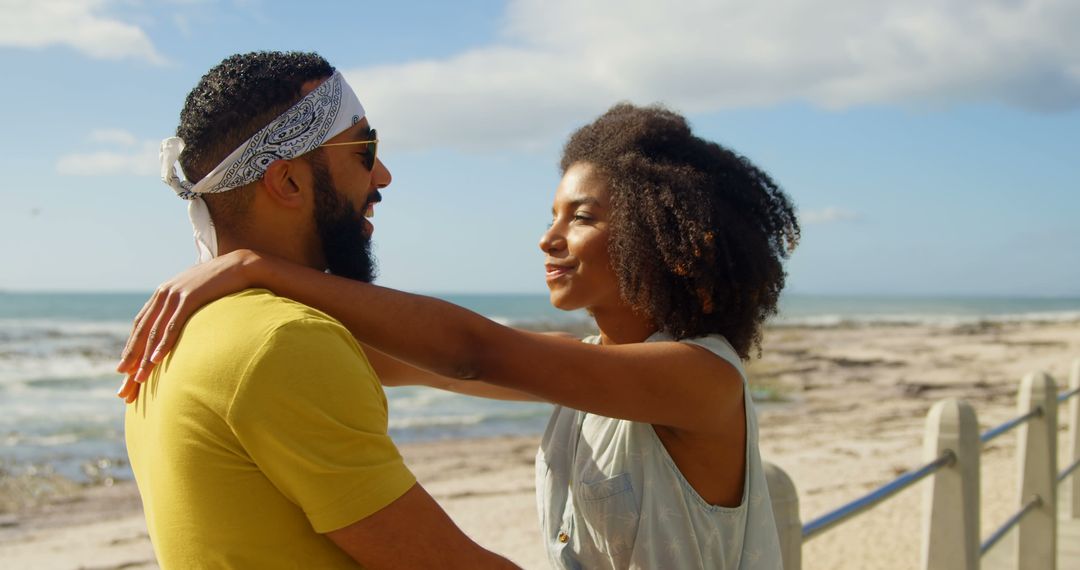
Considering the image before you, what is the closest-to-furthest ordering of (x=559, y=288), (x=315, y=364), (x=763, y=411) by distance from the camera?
(x=315, y=364)
(x=559, y=288)
(x=763, y=411)

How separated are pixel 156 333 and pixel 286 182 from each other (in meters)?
0.43

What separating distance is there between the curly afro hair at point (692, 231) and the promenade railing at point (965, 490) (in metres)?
0.42

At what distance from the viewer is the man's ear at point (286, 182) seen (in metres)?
1.95

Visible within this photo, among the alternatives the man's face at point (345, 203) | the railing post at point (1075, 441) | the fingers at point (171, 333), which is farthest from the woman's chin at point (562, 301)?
the railing post at point (1075, 441)

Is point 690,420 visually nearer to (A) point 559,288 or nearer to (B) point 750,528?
(B) point 750,528

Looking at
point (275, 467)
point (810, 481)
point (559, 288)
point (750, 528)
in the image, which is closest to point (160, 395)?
point (275, 467)

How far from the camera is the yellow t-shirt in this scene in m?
1.48

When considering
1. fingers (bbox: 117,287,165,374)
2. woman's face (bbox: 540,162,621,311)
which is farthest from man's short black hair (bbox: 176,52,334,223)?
woman's face (bbox: 540,162,621,311)

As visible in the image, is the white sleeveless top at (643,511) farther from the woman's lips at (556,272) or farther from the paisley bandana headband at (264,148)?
the paisley bandana headband at (264,148)

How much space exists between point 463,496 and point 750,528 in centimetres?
1168

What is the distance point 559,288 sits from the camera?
232 centimetres

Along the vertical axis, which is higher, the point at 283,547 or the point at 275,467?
Result: the point at 275,467

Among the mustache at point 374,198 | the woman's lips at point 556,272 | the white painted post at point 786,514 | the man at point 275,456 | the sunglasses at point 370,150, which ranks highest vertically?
the sunglasses at point 370,150

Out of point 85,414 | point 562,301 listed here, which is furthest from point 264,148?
point 85,414
